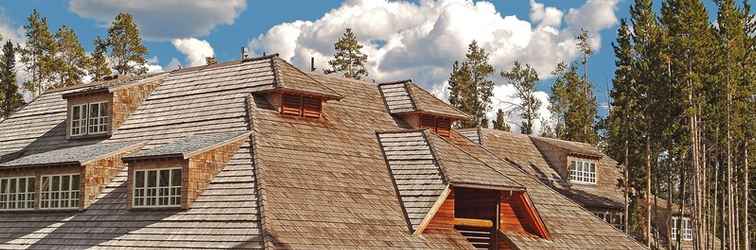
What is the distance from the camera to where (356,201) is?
1331 inches

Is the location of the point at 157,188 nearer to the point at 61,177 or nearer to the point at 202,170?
the point at 202,170

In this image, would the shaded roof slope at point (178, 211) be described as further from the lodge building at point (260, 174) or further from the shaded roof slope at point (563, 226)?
the shaded roof slope at point (563, 226)

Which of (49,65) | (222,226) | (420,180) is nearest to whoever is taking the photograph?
(222,226)

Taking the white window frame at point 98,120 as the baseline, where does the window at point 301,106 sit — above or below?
above

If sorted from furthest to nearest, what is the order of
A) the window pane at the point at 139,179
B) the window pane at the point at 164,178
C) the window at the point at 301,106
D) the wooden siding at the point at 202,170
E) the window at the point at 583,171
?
the window at the point at 583,171
the window at the point at 301,106
the window pane at the point at 139,179
the window pane at the point at 164,178
the wooden siding at the point at 202,170

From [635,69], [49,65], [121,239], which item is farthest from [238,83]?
[49,65]

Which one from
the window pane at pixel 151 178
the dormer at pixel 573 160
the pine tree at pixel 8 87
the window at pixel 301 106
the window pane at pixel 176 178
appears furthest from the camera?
the pine tree at pixel 8 87

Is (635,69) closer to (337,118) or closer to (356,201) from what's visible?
(337,118)

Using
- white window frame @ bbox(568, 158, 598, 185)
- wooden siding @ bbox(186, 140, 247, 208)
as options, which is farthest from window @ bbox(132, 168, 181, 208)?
white window frame @ bbox(568, 158, 598, 185)

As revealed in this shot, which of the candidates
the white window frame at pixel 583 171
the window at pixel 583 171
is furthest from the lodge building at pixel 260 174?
the window at pixel 583 171

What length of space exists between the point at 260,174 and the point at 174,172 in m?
3.01

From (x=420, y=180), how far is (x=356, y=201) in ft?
10.2

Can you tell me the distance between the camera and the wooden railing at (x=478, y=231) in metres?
35.7

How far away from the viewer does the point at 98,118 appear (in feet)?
131
